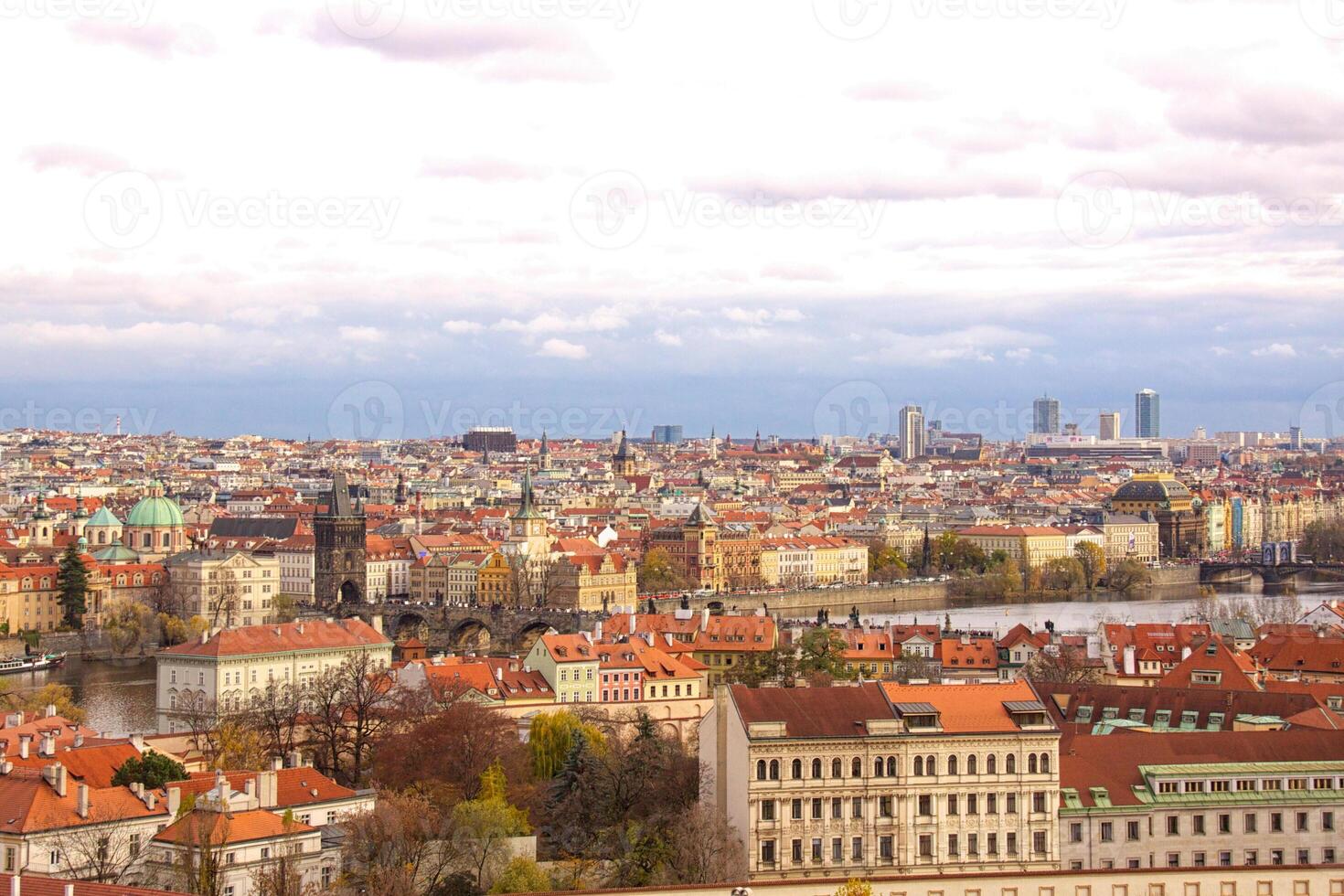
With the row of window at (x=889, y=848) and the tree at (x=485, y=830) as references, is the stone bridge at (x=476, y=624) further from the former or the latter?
the row of window at (x=889, y=848)

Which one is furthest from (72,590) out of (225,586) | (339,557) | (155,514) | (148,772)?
(148,772)

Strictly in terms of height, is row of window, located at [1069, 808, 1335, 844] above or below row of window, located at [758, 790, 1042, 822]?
below

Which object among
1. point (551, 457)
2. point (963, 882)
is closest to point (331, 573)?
point (963, 882)

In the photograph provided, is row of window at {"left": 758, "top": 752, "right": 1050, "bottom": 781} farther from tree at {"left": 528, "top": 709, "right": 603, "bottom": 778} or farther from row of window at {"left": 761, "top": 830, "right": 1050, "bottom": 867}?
tree at {"left": 528, "top": 709, "right": 603, "bottom": 778}

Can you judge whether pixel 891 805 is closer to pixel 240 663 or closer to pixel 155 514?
pixel 240 663

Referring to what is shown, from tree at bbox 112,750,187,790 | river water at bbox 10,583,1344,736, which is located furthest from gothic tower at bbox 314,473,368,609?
tree at bbox 112,750,187,790

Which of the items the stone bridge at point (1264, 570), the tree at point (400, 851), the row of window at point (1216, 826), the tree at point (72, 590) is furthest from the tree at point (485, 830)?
the stone bridge at point (1264, 570)
